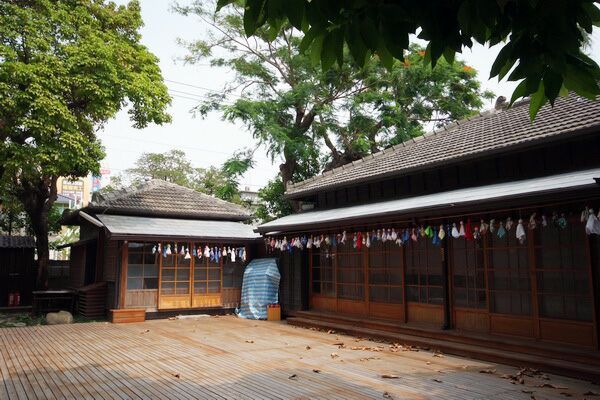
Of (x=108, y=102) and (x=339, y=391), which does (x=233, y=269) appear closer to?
(x=108, y=102)

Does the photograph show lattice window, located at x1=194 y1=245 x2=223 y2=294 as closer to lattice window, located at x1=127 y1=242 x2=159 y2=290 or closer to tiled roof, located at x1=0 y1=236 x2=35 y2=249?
lattice window, located at x1=127 y1=242 x2=159 y2=290

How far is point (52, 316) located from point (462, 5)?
12.8m

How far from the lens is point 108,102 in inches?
485

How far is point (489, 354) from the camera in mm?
7086

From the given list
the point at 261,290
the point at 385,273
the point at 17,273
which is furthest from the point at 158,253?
the point at 17,273

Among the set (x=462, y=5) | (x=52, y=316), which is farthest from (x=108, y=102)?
(x=462, y=5)

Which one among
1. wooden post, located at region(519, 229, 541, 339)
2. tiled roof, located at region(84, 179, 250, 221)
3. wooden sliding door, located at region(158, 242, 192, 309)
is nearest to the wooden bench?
wooden sliding door, located at region(158, 242, 192, 309)

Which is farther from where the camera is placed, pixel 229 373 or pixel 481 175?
pixel 481 175

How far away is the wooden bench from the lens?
11938mm

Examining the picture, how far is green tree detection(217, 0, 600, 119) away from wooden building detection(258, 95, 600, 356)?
15.5 ft

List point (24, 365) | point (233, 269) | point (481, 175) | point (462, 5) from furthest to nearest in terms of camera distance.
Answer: point (233, 269)
point (481, 175)
point (24, 365)
point (462, 5)

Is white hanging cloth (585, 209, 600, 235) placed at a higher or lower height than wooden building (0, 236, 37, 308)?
higher

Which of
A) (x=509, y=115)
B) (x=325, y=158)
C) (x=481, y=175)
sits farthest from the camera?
(x=325, y=158)

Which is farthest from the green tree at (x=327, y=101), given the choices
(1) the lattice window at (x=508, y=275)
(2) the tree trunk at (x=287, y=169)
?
(1) the lattice window at (x=508, y=275)
